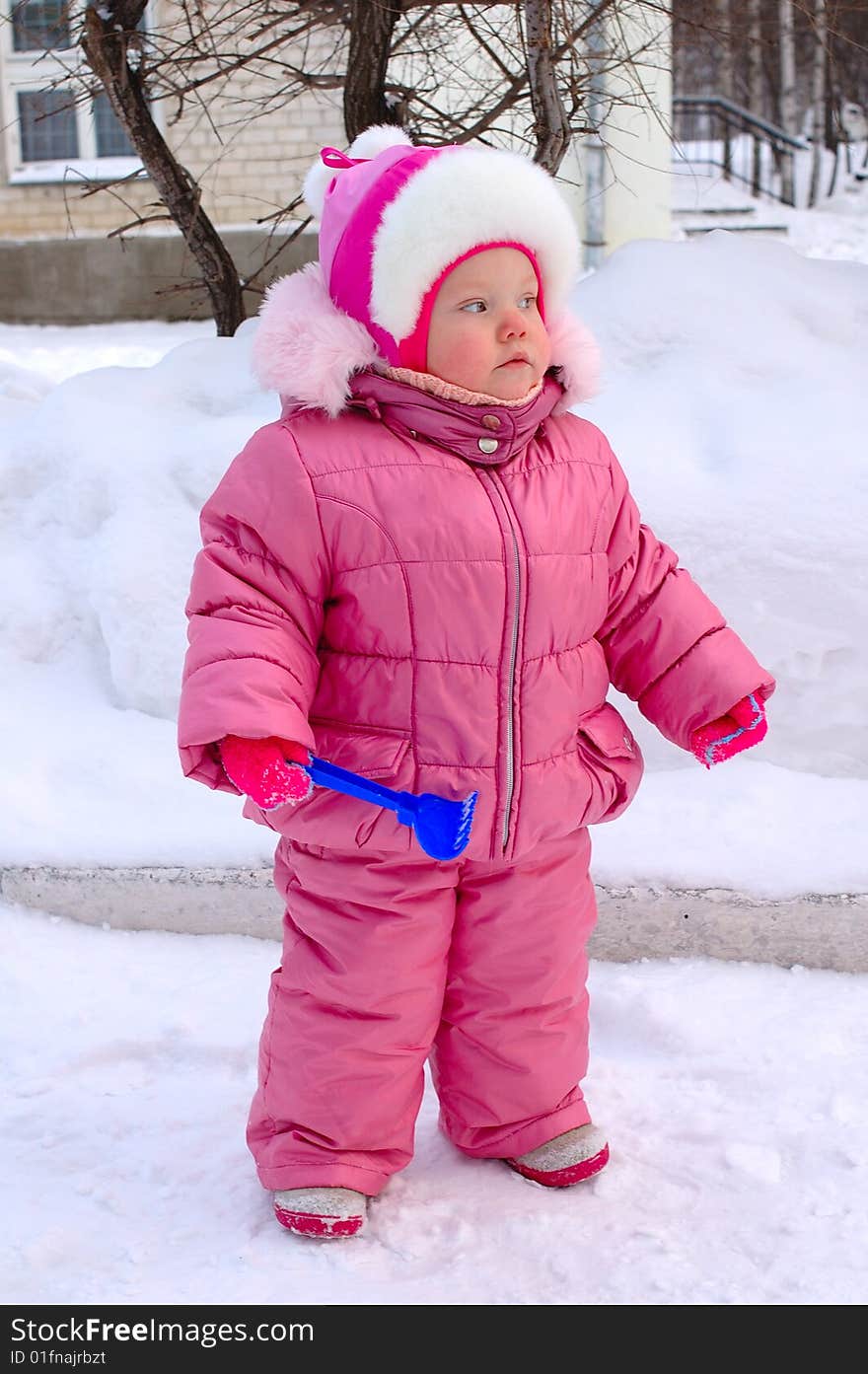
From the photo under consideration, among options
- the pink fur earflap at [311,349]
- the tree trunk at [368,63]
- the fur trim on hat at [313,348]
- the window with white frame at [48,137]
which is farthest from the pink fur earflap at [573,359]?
the window with white frame at [48,137]

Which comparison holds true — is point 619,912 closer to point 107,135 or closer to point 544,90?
point 544,90

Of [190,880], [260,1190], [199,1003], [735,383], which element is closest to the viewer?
[260,1190]

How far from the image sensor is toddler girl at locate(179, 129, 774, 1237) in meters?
1.66

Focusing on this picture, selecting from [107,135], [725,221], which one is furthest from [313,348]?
[725,221]

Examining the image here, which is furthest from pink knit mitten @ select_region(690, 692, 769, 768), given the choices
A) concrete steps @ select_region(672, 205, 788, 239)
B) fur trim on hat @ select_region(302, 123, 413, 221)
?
concrete steps @ select_region(672, 205, 788, 239)

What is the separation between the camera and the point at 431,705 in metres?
1.69

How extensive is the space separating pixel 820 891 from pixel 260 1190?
3.63 ft

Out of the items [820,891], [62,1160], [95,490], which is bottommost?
[62,1160]

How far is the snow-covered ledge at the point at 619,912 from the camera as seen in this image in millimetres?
2449

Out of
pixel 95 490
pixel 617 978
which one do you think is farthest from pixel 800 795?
pixel 95 490

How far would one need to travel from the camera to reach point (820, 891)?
244cm

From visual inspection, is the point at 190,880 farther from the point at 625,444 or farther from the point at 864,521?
the point at 864,521

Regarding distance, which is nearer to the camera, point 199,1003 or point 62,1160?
point 62,1160

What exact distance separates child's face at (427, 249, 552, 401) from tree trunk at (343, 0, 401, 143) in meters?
2.33
